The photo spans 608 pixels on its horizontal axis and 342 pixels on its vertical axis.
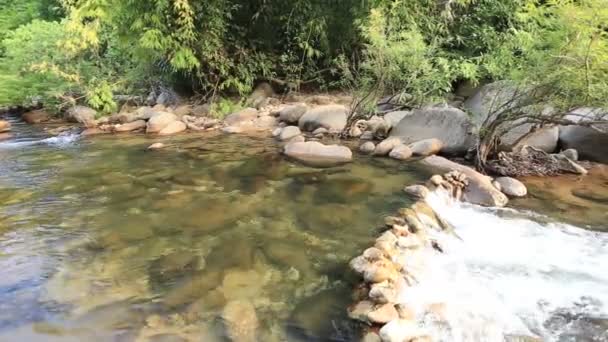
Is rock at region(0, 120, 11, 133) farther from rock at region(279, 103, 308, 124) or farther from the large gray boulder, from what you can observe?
the large gray boulder

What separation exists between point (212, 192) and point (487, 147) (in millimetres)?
3337

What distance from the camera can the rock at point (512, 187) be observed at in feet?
17.9

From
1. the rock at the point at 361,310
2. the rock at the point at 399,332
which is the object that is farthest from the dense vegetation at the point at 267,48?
the rock at the point at 399,332

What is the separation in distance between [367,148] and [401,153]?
1.69 feet

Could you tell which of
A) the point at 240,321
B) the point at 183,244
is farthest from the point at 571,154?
the point at 240,321

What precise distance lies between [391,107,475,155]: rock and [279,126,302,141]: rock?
1.50 m

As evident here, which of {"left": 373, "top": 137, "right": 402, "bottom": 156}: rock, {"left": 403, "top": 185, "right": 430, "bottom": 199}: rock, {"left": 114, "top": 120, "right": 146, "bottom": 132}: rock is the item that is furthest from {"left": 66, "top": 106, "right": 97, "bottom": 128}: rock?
{"left": 403, "top": 185, "right": 430, "bottom": 199}: rock

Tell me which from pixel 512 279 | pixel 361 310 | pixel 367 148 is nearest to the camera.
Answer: pixel 361 310

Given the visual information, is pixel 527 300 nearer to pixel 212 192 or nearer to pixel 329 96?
pixel 212 192

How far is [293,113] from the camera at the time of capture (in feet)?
29.3

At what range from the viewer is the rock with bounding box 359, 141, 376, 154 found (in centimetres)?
711

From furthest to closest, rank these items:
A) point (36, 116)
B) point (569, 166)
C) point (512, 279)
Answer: point (36, 116), point (569, 166), point (512, 279)

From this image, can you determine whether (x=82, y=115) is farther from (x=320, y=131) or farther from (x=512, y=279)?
(x=512, y=279)

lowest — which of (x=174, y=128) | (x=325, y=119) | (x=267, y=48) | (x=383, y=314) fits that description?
(x=174, y=128)
